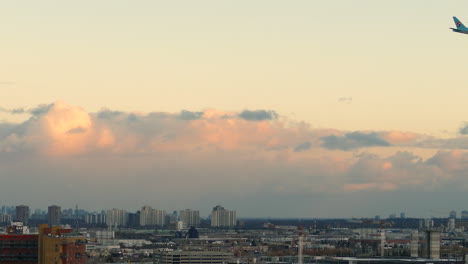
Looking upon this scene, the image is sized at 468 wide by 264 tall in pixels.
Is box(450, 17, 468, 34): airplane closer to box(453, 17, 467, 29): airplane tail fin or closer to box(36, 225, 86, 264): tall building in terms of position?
box(453, 17, 467, 29): airplane tail fin

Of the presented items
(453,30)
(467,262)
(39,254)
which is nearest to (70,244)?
(39,254)

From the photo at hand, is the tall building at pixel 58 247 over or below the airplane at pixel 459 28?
A: below

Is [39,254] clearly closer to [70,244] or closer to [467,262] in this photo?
[70,244]

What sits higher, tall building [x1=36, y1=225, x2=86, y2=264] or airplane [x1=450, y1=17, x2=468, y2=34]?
airplane [x1=450, y1=17, x2=468, y2=34]

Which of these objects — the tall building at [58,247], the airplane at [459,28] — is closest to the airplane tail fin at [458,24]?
the airplane at [459,28]

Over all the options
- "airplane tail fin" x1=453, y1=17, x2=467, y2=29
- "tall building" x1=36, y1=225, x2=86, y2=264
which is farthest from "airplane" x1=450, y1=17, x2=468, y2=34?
"tall building" x1=36, y1=225, x2=86, y2=264

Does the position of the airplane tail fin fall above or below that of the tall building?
above

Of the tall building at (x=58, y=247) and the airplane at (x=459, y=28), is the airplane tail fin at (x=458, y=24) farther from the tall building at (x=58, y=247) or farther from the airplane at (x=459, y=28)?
the tall building at (x=58, y=247)

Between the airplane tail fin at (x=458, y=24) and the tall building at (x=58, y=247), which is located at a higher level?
the airplane tail fin at (x=458, y=24)
